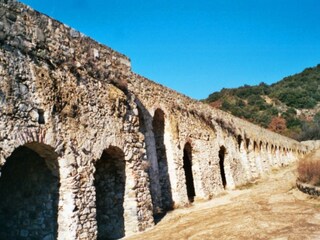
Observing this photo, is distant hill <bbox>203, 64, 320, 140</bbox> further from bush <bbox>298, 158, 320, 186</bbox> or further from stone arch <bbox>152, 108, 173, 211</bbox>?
stone arch <bbox>152, 108, 173, 211</bbox>

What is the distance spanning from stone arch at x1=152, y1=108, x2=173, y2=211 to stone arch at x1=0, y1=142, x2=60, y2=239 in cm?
521

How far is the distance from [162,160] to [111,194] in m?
4.09

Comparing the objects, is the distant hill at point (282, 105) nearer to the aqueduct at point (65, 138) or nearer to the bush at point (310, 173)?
the bush at point (310, 173)

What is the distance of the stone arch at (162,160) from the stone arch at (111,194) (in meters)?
3.40

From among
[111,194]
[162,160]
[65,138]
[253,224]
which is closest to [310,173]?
[162,160]

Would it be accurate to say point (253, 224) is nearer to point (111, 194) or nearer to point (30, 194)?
point (111, 194)

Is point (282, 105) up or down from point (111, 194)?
up

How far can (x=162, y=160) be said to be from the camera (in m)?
11.8

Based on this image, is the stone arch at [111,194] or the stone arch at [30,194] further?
the stone arch at [111,194]

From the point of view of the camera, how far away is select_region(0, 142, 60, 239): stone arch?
6195 mm

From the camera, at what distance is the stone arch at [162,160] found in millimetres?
11289

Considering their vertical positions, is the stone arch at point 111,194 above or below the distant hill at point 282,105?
below

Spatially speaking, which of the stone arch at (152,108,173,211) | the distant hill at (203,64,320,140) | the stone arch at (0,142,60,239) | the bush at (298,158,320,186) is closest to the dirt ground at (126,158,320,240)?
the bush at (298,158,320,186)

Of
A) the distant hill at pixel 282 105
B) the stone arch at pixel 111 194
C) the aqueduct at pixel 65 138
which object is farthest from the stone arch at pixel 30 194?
the distant hill at pixel 282 105
